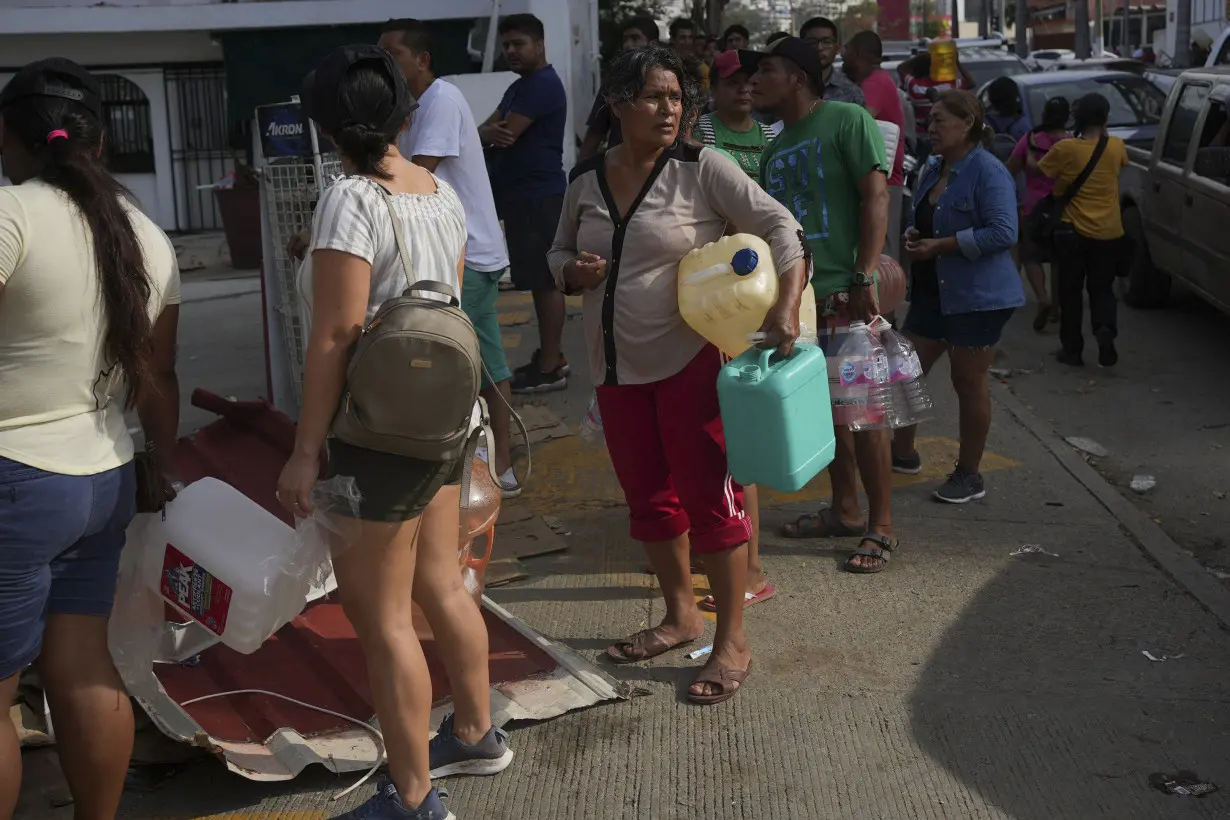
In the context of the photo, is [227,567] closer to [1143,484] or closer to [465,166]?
[465,166]

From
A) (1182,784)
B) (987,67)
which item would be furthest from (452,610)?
(987,67)

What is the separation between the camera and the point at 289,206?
563cm

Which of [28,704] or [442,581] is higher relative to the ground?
[442,581]

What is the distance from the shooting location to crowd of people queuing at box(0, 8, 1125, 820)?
9.29 feet

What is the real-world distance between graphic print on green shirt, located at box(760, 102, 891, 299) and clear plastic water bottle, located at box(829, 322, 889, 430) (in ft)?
0.72

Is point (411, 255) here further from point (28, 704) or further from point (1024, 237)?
point (1024, 237)

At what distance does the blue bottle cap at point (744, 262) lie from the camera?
12.0 feet

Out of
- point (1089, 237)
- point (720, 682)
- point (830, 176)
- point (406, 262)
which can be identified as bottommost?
point (720, 682)

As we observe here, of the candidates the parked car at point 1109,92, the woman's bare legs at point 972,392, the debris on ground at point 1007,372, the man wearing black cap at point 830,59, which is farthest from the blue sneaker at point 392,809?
the parked car at point 1109,92

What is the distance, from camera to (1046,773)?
3.61 meters

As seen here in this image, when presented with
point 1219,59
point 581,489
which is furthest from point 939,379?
point 1219,59

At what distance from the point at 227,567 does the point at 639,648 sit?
1.60 metres

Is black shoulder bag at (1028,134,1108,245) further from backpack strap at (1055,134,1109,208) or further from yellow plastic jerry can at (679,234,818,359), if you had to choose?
yellow plastic jerry can at (679,234,818,359)

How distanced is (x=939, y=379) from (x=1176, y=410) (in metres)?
1.34
